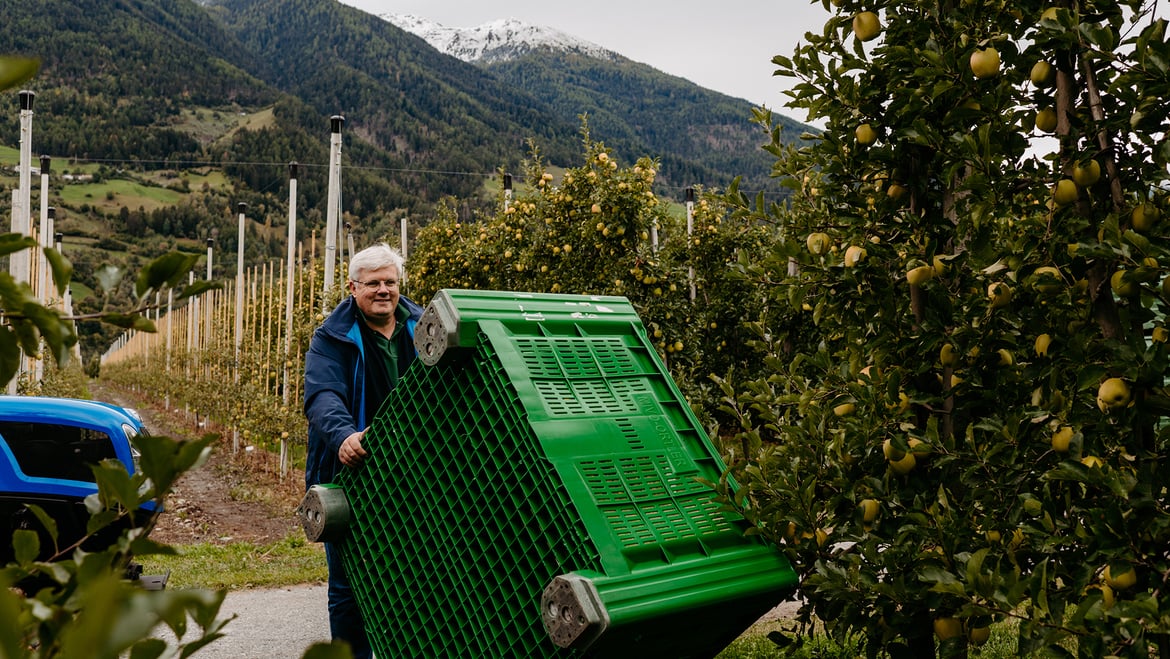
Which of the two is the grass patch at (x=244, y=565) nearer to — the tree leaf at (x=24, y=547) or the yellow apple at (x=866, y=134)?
the yellow apple at (x=866, y=134)

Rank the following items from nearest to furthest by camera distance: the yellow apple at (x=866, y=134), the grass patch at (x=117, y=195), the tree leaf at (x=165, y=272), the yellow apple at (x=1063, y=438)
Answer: the tree leaf at (x=165, y=272) < the yellow apple at (x=1063, y=438) < the yellow apple at (x=866, y=134) < the grass patch at (x=117, y=195)

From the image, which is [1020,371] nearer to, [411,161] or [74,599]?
[74,599]

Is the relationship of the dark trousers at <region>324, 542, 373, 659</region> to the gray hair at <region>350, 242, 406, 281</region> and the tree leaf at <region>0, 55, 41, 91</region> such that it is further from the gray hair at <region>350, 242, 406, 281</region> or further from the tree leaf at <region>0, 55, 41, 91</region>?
the tree leaf at <region>0, 55, 41, 91</region>

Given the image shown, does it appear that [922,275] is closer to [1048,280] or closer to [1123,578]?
[1048,280]

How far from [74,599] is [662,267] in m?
8.34

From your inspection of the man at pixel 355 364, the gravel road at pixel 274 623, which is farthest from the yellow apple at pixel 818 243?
the gravel road at pixel 274 623

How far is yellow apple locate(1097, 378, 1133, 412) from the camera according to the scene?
1.70 m

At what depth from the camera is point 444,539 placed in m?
2.29

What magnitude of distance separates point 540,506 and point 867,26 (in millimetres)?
1323

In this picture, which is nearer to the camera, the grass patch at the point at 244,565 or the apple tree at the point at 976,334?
the apple tree at the point at 976,334

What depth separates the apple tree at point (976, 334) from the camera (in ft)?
5.59

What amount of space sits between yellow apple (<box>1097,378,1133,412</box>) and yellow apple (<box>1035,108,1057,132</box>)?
56 centimetres

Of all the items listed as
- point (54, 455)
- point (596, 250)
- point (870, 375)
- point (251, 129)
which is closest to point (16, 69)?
point (870, 375)

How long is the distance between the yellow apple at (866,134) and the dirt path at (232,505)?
5.83 metres
